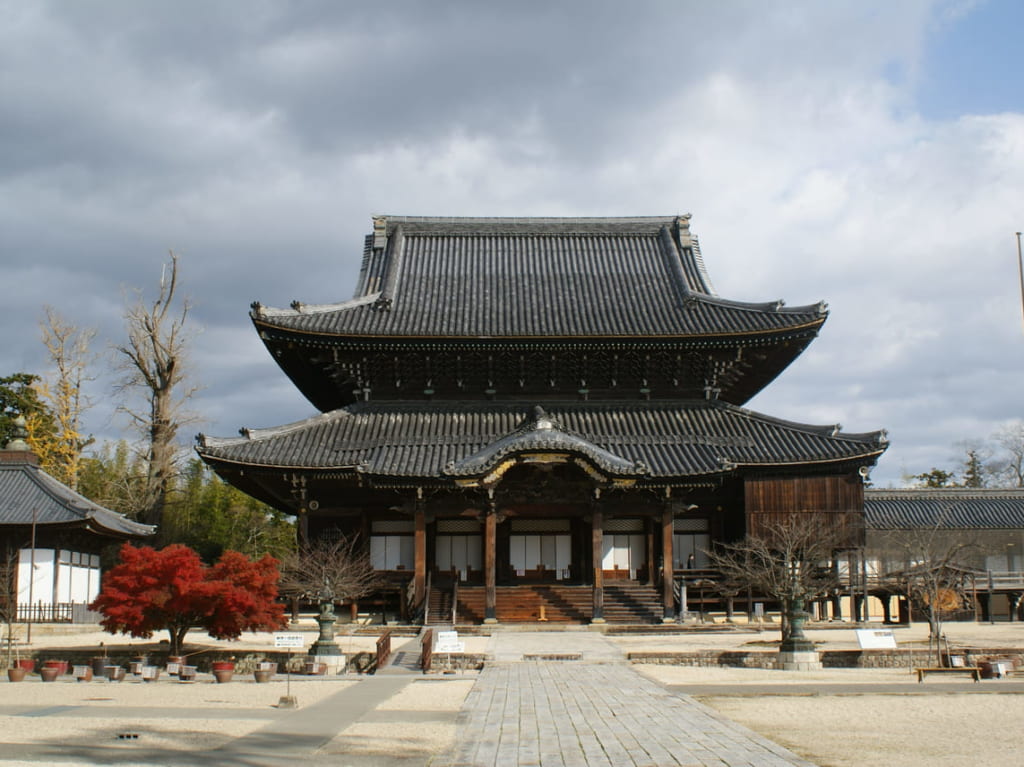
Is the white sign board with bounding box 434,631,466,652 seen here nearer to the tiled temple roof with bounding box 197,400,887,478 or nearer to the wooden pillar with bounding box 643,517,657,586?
the tiled temple roof with bounding box 197,400,887,478

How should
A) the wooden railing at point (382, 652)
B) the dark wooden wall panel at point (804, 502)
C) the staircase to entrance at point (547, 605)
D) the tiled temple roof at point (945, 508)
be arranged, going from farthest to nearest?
1. the tiled temple roof at point (945, 508)
2. the dark wooden wall panel at point (804, 502)
3. the staircase to entrance at point (547, 605)
4. the wooden railing at point (382, 652)

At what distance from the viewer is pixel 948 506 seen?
→ 47.2 meters

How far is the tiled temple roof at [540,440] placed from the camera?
102ft

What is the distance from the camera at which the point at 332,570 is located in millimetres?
28719

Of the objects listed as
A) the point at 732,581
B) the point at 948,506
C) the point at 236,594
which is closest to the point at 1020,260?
the point at 732,581

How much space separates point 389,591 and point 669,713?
62.0 feet

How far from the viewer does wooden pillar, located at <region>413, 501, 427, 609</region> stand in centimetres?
3105

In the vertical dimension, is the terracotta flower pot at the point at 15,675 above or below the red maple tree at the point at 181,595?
below

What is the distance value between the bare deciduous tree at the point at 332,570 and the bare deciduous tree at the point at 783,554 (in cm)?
1083

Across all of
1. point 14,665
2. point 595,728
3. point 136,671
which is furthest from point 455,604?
point 595,728

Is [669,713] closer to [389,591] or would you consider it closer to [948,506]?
[389,591]

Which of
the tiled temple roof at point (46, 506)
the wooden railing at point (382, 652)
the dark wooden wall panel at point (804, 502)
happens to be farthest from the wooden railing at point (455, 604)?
the tiled temple roof at point (46, 506)

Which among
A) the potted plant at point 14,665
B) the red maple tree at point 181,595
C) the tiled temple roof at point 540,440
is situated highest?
the tiled temple roof at point 540,440

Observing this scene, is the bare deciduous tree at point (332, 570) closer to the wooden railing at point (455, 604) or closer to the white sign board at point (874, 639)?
the wooden railing at point (455, 604)
